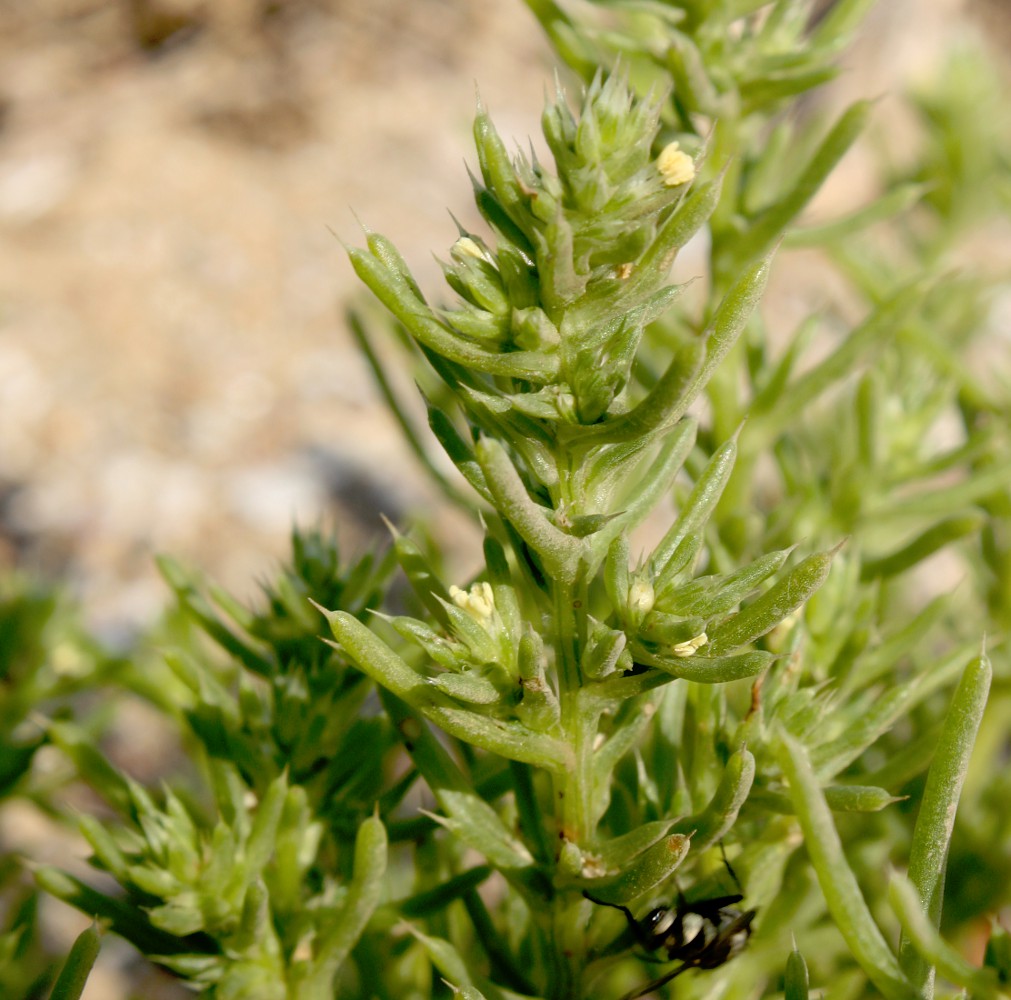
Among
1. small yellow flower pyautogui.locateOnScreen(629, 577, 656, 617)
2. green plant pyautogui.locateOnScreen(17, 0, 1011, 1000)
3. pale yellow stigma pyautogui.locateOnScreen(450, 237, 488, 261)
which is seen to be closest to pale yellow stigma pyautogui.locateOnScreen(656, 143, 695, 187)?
green plant pyautogui.locateOnScreen(17, 0, 1011, 1000)

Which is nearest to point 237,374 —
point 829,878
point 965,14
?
point 829,878

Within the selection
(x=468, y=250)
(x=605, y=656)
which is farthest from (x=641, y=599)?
(x=468, y=250)

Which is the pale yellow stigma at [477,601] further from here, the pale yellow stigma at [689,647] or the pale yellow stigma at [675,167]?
the pale yellow stigma at [675,167]

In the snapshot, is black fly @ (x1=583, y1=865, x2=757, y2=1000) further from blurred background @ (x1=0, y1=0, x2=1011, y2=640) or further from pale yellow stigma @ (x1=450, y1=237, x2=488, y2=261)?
blurred background @ (x1=0, y1=0, x2=1011, y2=640)

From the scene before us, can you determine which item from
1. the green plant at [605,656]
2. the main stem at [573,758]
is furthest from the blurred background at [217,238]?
the main stem at [573,758]

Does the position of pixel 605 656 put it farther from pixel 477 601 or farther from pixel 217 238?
pixel 217 238

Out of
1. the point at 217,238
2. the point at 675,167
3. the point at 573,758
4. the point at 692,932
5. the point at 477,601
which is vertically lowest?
A: the point at 692,932
